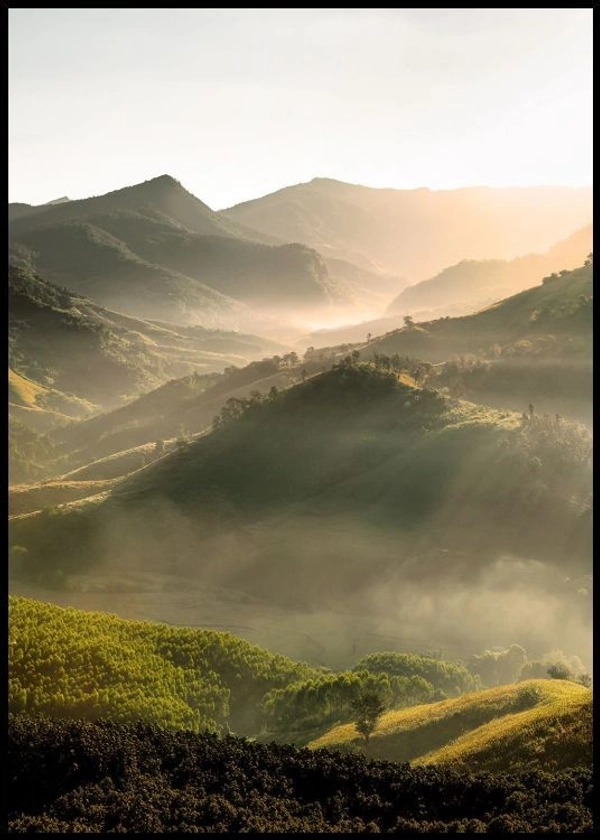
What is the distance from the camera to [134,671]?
6244 centimetres

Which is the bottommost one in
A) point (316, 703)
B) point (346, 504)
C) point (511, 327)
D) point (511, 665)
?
point (511, 665)

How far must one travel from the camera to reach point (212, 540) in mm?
113750

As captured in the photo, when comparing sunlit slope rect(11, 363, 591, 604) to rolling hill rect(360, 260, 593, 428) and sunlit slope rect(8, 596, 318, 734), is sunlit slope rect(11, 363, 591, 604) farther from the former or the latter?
sunlit slope rect(8, 596, 318, 734)

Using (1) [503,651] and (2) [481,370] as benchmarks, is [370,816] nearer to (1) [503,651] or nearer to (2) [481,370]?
(1) [503,651]

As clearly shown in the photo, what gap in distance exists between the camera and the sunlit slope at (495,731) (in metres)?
40.2

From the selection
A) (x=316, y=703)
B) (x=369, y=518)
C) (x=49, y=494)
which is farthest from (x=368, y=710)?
(x=49, y=494)

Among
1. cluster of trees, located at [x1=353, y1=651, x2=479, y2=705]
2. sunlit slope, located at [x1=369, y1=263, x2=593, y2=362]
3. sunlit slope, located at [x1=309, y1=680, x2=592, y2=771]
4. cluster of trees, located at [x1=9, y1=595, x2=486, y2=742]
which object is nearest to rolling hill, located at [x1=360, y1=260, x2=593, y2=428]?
sunlit slope, located at [x1=369, y1=263, x2=593, y2=362]

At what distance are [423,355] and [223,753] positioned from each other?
15311cm

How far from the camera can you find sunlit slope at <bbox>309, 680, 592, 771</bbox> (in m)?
40.2

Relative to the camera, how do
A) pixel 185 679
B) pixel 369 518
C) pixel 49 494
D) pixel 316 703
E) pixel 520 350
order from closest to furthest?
pixel 316 703 → pixel 185 679 → pixel 369 518 → pixel 49 494 → pixel 520 350

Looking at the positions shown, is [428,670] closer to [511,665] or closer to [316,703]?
[511,665]

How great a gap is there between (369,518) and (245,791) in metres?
82.5

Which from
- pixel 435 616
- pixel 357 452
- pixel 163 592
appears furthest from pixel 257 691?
pixel 357 452

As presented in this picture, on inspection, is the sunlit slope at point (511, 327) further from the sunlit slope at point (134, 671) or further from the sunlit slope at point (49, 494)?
the sunlit slope at point (134, 671)
